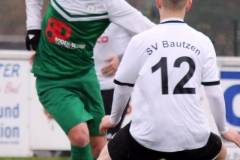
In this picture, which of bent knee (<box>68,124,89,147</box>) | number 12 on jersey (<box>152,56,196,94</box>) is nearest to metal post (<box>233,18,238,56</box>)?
bent knee (<box>68,124,89,147</box>)

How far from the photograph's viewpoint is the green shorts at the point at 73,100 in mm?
5749

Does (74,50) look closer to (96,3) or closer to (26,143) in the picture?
(96,3)

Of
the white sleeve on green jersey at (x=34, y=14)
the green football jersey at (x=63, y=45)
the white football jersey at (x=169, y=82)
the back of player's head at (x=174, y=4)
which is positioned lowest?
the green football jersey at (x=63, y=45)

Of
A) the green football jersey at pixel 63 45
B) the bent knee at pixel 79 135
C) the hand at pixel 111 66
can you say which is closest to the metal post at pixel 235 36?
the hand at pixel 111 66

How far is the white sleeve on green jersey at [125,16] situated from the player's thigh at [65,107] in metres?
0.69

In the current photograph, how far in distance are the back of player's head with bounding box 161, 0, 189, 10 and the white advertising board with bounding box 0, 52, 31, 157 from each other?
4.98 m

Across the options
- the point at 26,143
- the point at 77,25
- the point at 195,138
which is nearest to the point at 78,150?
the point at 77,25

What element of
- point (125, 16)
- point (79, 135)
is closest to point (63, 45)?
point (125, 16)

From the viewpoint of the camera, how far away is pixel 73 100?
5832 mm

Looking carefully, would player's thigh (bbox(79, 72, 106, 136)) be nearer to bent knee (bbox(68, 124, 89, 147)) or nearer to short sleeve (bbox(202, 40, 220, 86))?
bent knee (bbox(68, 124, 89, 147))

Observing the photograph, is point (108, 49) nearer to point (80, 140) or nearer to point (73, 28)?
point (73, 28)

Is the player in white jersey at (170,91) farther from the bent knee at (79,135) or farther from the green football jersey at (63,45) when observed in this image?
the green football jersey at (63,45)

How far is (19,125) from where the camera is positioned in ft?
29.2

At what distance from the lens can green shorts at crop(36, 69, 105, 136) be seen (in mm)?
5749
